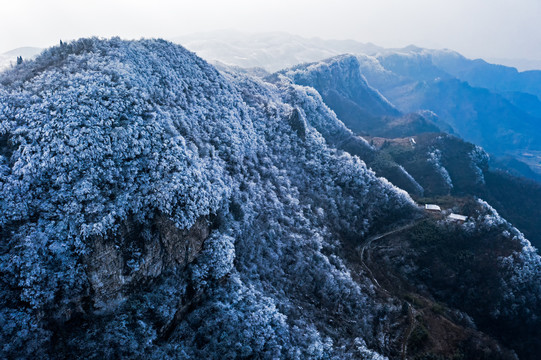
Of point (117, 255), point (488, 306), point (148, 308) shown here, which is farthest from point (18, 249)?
point (488, 306)

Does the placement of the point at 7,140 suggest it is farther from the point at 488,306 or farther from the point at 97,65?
the point at 488,306

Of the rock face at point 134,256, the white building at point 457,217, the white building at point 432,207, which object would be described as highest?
the rock face at point 134,256

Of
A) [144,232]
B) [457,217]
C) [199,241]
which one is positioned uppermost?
[144,232]

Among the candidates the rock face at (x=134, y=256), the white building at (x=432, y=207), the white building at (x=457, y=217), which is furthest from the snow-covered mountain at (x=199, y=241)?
the white building at (x=432, y=207)

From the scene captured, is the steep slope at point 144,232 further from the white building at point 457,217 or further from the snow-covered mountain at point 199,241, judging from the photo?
the white building at point 457,217

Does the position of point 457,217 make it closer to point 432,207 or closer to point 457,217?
point 457,217

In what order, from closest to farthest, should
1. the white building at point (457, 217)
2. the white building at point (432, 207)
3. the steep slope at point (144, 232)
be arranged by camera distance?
the steep slope at point (144, 232), the white building at point (457, 217), the white building at point (432, 207)

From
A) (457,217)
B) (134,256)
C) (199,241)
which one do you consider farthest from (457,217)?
(134,256)
